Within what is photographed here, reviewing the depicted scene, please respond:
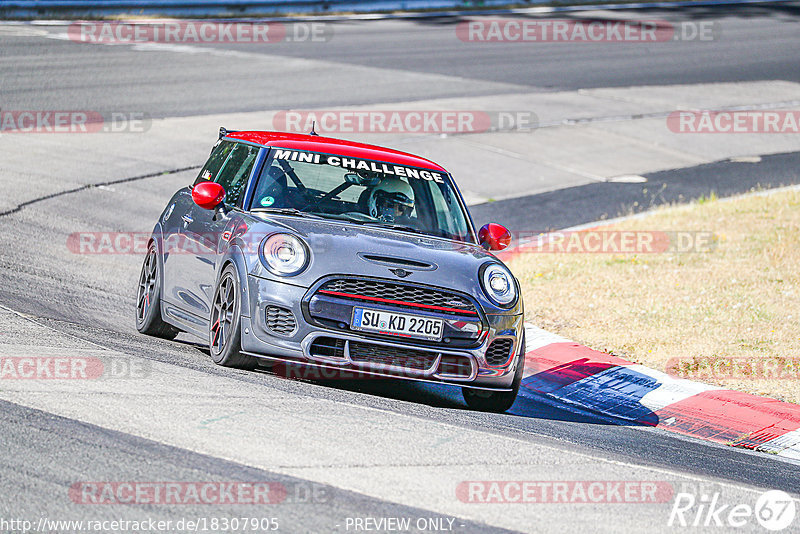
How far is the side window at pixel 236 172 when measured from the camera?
7.59 meters

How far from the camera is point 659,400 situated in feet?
26.1

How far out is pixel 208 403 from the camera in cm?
559

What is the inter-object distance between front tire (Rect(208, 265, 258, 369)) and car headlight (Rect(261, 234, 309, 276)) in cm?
26

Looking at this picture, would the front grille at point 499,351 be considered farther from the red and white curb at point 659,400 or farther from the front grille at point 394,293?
the red and white curb at point 659,400

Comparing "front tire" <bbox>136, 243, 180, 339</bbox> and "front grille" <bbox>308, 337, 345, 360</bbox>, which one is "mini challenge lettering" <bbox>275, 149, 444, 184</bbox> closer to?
"front tire" <bbox>136, 243, 180, 339</bbox>

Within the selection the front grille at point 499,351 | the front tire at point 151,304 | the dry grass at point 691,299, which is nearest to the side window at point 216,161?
the front tire at point 151,304

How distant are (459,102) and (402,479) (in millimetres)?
15866

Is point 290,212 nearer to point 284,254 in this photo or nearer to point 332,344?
point 284,254

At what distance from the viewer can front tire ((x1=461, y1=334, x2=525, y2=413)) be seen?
22.9 feet

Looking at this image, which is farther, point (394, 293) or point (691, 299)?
point (691, 299)

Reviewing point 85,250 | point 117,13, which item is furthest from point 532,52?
point 85,250

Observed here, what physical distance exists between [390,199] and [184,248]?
59.1 inches

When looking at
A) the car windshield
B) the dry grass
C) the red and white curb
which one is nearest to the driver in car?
the car windshield

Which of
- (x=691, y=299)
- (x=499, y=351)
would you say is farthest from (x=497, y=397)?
(x=691, y=299)
